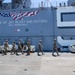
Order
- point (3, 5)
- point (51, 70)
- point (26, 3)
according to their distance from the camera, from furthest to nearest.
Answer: point (3, 5) → point (26, 3) → point (51, 70)

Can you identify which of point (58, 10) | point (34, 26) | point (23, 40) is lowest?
point (23, 40)

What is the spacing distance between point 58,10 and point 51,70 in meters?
17.4

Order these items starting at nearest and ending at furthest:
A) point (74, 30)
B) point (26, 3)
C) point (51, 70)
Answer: point (51, 70) < point (74, 30) < point (26, 3)

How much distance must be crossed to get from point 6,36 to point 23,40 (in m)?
2.30

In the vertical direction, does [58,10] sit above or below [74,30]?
above

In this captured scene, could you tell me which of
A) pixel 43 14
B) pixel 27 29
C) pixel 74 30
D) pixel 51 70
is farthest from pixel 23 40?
pixel 51 70

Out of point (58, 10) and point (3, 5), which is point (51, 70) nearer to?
point (58, 10)

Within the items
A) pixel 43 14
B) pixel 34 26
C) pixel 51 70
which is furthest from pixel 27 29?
pixel 51 70

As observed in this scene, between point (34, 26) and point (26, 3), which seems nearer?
point (34, 26)

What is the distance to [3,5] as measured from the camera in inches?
1321

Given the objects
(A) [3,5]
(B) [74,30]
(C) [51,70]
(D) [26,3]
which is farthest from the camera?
(A) [3,5]

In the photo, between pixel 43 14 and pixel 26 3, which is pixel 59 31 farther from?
pixel 26 3

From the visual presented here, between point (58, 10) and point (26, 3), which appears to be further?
point (26, 3)

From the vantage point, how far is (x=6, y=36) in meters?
29.3
